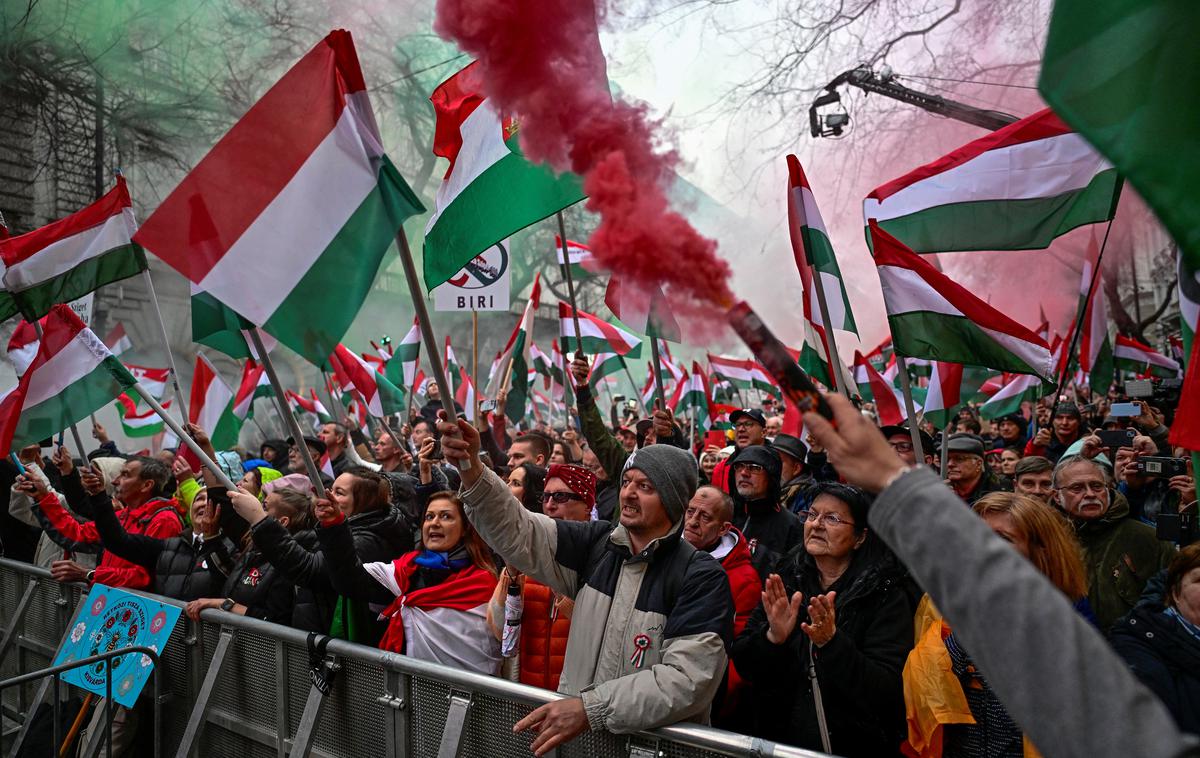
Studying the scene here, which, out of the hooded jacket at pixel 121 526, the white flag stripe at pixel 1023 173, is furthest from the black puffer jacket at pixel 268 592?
the white flag stripe at pixel 1023 173

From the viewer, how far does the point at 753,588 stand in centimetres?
358

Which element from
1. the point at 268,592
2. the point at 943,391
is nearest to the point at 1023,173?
the point at 943,391

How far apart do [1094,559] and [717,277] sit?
3.31 m

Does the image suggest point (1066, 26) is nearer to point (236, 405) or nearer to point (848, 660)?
point (848, 660)

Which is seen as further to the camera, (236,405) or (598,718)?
(236,405)

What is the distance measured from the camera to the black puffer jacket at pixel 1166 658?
227 centimetres

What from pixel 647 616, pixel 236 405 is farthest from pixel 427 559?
pixel 236 405

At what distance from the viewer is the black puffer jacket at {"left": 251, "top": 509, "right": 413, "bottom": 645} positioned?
3.66m

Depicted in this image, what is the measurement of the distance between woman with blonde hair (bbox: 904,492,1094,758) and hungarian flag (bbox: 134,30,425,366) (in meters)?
2.24

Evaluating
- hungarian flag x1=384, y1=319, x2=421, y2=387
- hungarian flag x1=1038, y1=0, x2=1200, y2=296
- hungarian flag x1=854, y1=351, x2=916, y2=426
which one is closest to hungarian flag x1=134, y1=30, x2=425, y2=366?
hungarian flag x1=1038, y1=0, x2=1200, y2=296

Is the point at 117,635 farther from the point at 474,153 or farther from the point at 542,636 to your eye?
the point at 474,153

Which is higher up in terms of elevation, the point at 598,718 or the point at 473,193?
the point at 473,193

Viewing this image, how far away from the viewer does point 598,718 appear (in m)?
2.52

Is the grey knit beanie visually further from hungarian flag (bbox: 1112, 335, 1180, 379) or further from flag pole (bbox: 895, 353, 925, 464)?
hungarian flag (bbox: 1112, 335, 1180, 379)
